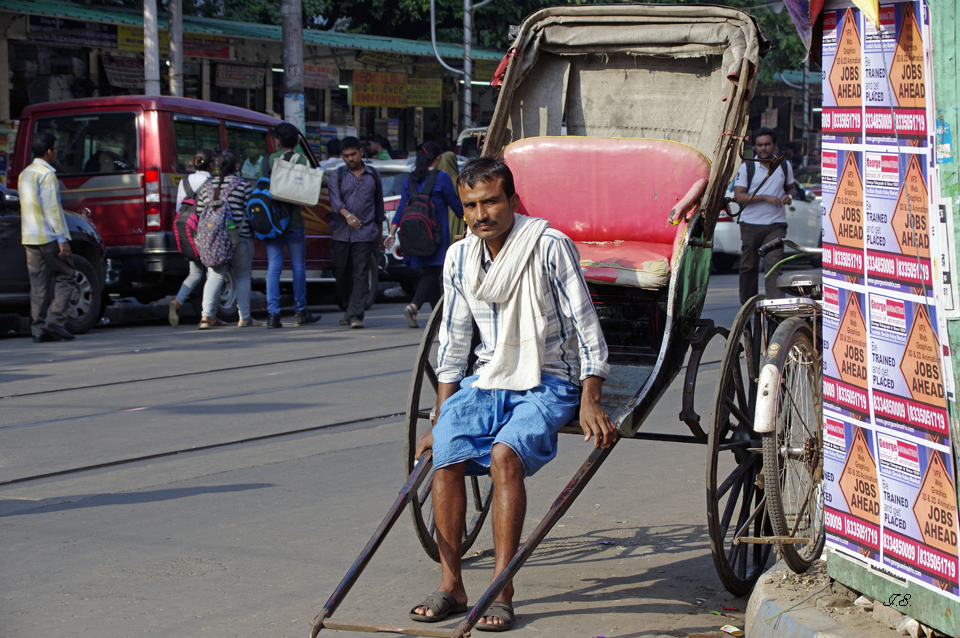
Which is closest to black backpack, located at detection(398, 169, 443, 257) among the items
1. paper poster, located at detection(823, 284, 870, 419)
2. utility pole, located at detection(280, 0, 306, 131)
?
utility pole, located at detection(280, 0, 306, 131)

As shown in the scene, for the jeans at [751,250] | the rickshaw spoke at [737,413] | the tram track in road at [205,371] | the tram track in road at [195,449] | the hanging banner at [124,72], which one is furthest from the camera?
the hanging banner at [124,72]

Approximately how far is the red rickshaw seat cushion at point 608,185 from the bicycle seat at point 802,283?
84 centimetres

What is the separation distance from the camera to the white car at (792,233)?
683 inches

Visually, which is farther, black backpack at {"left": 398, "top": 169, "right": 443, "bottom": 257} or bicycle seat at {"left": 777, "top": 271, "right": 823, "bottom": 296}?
black backpack at {"left": 398, "top": 169, "right": 443, "bottom": 257}

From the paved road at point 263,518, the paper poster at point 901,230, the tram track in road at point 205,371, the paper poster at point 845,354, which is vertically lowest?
the paved road at point 263,518

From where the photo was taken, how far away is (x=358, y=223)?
35.8ft

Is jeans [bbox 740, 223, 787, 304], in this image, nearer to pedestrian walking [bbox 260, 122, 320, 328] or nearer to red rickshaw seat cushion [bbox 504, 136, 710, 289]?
pedestrian walking [bbox 260, 122, 320, 328]

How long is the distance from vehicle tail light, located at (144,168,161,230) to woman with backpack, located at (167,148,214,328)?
0.25 m

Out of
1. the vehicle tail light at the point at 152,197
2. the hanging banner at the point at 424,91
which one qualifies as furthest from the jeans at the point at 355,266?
the hanging banner at the point at 424,91

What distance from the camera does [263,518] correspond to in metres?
4.86

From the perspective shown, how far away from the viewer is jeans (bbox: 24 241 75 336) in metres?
10.1

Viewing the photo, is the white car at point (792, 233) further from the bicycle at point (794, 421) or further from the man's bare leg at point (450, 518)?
the man's bare leg at point (450, 518)

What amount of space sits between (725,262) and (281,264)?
904 cm

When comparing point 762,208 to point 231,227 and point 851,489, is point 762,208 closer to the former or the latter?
point 231,227
